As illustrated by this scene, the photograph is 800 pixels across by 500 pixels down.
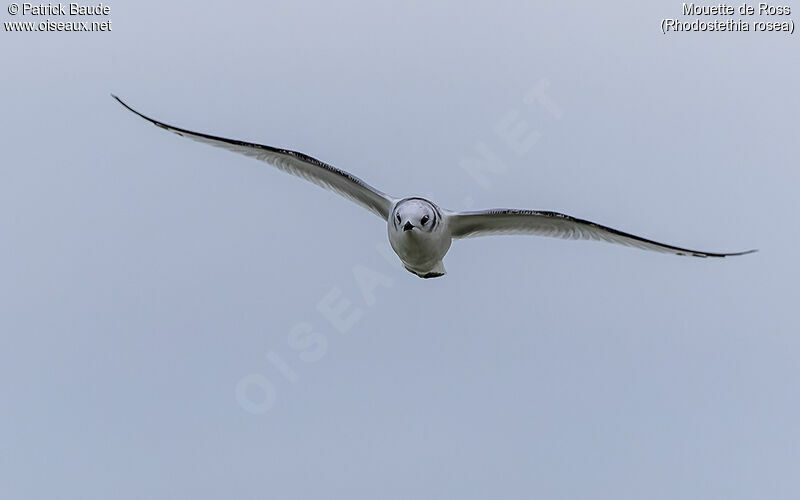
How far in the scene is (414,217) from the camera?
9547 mm

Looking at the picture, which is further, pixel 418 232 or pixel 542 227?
pixel 542 227

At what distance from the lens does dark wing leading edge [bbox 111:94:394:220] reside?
9995 mm

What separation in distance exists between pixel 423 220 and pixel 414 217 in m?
0.11

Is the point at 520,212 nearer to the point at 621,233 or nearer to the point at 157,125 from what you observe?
the point at 621,233

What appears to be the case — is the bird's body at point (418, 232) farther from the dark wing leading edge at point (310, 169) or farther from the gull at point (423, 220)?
the dark wing leading edge at point (310, 169)

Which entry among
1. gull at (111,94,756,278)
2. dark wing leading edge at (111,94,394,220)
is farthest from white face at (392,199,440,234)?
dark wing leading edge at (111,94,394,220)

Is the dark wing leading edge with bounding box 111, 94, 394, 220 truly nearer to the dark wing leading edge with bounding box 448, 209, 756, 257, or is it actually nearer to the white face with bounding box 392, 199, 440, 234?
the white face with bounding box 392, 199, 440, 234

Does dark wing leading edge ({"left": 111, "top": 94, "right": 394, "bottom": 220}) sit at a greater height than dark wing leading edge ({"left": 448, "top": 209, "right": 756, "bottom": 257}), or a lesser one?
greater

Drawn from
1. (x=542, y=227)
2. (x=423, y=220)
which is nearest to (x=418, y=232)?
(x=423, y=220)

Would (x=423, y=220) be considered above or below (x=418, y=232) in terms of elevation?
above

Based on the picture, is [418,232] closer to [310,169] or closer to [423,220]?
[423,220]

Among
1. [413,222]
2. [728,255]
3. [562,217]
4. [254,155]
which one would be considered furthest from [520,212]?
[254,155]

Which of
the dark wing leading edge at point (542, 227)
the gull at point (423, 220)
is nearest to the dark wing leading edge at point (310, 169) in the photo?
the gull at point (423, 220)

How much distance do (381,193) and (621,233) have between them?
93.8 inches
